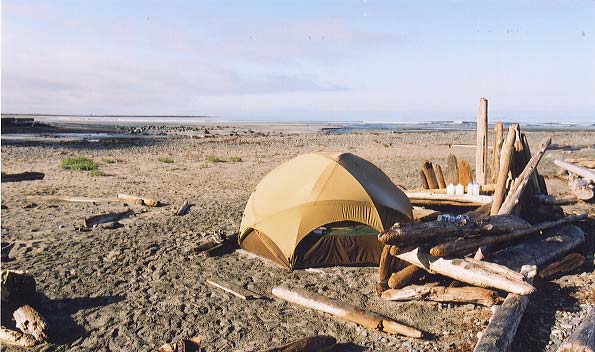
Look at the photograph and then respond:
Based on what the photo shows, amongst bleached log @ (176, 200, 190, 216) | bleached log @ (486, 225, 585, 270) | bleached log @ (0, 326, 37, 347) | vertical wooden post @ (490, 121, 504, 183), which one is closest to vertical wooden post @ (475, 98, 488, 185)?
vertical wooden post @ (490, 121, 504, 183)

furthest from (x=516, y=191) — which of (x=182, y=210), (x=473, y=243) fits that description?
(x=182, y=210)

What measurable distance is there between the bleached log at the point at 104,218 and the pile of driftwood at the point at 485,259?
7.90m

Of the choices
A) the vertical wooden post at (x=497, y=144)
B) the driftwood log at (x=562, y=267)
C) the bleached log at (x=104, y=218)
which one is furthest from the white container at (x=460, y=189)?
the bleached log at (x=104, y=218)

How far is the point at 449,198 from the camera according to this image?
40.5ft

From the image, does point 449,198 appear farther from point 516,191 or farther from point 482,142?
point 516,191

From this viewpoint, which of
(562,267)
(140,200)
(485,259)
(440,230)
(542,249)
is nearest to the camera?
(440,230)

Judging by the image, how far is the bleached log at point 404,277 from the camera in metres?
7.46

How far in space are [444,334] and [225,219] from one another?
7538mm

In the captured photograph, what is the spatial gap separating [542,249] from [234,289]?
19.3ft

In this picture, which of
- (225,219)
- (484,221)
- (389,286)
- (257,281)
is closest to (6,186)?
(225,219)

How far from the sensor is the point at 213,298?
746cm

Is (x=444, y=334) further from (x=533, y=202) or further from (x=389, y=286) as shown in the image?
(x=533, y=202)

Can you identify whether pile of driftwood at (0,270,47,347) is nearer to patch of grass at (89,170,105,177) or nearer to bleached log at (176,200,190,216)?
bleached log at (176,200,190,216)

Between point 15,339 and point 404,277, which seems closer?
point 15,339
